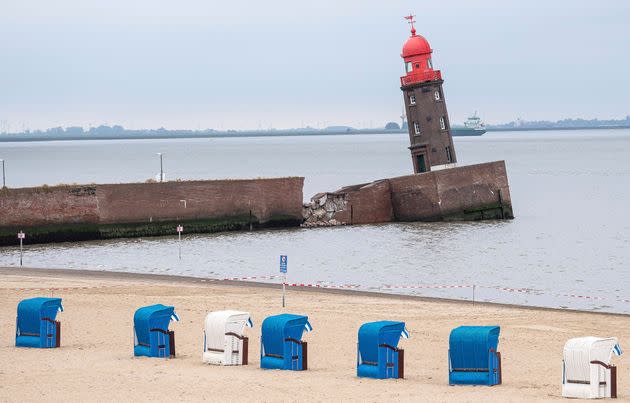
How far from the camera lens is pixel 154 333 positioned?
63.7 feet

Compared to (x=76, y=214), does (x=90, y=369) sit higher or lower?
lower

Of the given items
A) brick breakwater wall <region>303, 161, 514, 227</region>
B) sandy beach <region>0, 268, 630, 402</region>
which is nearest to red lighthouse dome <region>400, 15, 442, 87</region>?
brick breakwater wall <region>303, 161, 514, 227</region>

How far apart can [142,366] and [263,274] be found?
76.0 ft

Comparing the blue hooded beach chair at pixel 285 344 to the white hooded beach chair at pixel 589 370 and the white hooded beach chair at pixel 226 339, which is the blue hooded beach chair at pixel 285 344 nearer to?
the white hooded beach chair at pixel 226 339

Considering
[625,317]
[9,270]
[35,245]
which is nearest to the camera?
[625,317]

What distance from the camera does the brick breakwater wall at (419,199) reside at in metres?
57.4

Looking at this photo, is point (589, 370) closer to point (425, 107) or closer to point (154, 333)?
point (154, 333)

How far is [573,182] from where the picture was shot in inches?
4572

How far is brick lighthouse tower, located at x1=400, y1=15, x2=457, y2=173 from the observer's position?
59.3m

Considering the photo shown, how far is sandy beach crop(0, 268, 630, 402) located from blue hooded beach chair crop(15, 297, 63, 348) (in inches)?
13.9

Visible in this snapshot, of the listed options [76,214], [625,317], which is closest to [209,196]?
[76,214]

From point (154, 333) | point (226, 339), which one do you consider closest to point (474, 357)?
point (226, 339)

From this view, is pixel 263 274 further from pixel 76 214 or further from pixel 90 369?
pixel 90 369

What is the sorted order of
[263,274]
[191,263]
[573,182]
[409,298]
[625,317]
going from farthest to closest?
[573,182] → [191,263] → [263,274] → [409,298] → [625,317]
